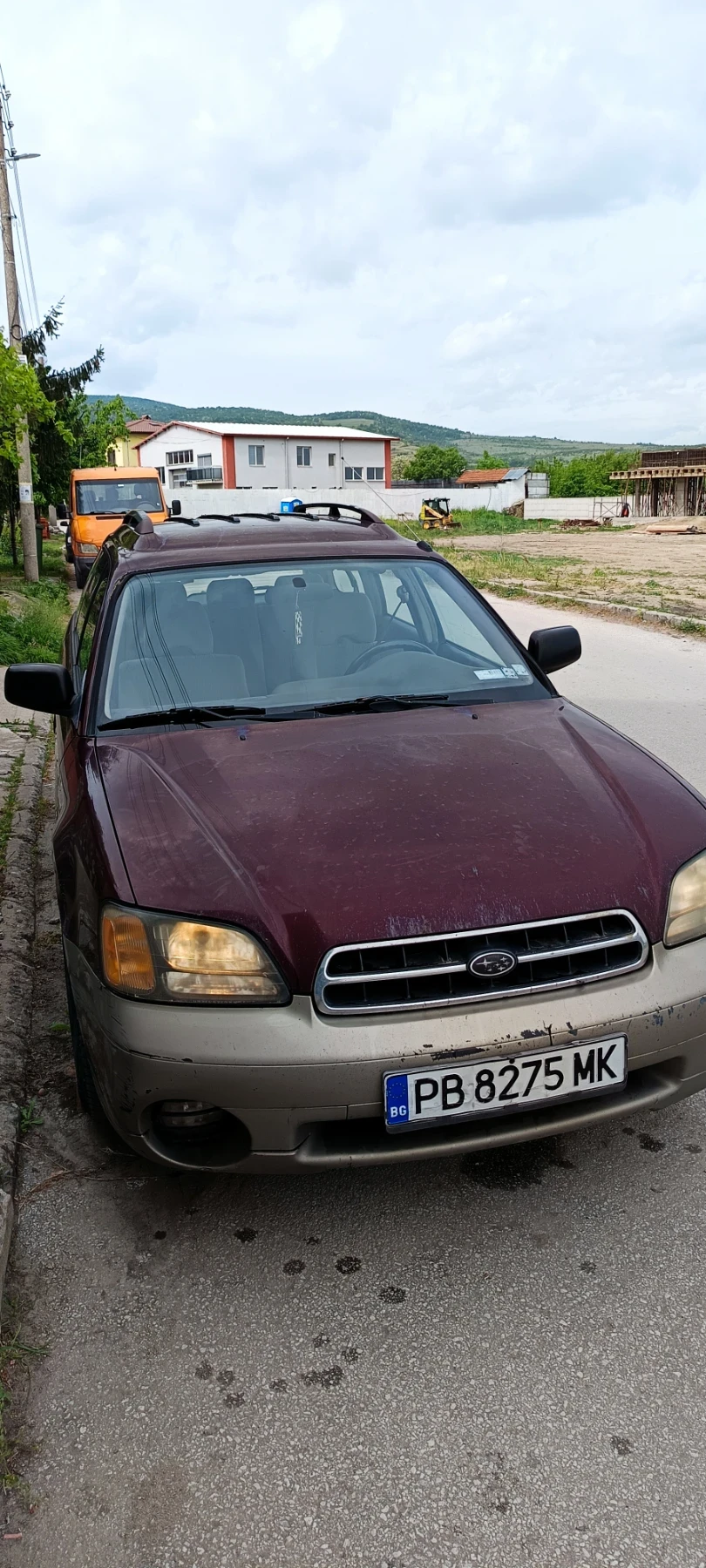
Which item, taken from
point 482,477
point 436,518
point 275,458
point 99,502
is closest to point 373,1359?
point 99,502

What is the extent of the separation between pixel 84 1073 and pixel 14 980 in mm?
1150

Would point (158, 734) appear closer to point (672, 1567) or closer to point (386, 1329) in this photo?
point (386, 1329)

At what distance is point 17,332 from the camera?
1950cm

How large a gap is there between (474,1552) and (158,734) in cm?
214

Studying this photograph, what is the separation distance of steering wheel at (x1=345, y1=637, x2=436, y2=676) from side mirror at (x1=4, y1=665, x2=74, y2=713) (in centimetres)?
93

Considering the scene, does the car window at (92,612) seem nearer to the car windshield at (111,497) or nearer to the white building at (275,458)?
the car windshield at (111,497)

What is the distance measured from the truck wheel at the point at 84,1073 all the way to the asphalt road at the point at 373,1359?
0.57 ft

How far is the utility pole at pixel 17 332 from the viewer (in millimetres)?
19391

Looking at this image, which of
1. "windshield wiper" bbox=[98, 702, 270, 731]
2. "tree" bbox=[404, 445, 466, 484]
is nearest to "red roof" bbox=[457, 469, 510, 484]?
"tree" bbox=[404, 445, 466, 484]

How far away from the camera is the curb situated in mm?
2814

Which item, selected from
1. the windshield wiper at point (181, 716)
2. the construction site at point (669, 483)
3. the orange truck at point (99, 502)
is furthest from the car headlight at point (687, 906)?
the construction site at point (669, 483)

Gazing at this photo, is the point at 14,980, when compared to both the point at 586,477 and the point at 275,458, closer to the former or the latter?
the point at 275,458

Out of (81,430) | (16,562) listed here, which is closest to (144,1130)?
(16,562)

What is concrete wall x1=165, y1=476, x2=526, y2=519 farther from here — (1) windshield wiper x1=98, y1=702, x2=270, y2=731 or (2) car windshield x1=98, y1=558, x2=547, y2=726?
(1) windshield wiper x1=98, y1=702, x2=270, y2=731
